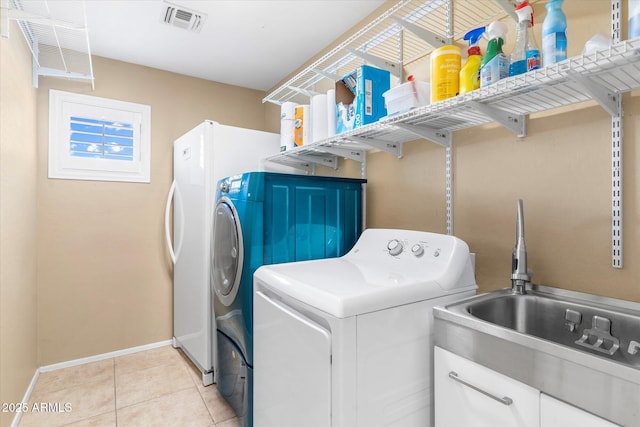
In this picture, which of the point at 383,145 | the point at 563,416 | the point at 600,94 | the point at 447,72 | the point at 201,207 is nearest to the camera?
the point at 563,416

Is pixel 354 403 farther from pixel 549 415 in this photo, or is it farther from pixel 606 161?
pixel 606 161

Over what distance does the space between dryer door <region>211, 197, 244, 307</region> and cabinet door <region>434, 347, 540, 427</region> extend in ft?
3.74

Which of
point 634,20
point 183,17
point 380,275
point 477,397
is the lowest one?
point 477,397

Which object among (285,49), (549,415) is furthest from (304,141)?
(549,415)

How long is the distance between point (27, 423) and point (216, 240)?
1.56 meters

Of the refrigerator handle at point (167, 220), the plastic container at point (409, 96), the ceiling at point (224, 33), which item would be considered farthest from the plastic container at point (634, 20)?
the refrigerator handle at point (167, 220)

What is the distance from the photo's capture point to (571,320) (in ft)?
3.80

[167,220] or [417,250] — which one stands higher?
[167,220]

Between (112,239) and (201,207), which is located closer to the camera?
(201,207)

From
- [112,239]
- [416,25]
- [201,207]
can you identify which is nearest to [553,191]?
[416,25]

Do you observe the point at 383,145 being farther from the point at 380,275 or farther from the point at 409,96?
the point at 380,275

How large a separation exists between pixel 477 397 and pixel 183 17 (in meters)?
2.70

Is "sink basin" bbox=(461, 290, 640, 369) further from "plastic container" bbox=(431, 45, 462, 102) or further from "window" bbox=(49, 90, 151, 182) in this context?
"window" bbox=(49, 90, 151, 182)

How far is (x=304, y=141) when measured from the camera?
2223mm
